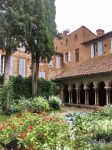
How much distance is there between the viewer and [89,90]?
1158 inches

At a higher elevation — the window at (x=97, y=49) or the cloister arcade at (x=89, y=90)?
the window at (x=97, y=49)

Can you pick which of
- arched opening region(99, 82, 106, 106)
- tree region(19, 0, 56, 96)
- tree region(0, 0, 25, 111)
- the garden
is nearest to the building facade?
arched opening region(99, 82, 106, 106)

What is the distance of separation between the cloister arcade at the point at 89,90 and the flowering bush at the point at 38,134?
1652 centimetres

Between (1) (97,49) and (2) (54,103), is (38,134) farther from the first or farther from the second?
(1) (97,49)

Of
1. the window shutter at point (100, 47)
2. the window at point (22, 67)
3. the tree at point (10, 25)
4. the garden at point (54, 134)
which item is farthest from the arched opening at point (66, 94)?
the garden at point (54, 134)

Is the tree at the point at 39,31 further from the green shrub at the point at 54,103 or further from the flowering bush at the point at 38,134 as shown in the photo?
the flowering bush at the point at 38,134

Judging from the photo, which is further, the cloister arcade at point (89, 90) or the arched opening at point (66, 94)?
the arched opening at point (66, 94)

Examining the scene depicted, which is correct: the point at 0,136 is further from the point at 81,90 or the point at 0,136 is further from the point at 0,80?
the point at 81,90

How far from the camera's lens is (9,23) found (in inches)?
830

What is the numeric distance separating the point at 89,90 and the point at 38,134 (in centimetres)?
2192

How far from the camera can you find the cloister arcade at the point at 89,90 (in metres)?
25.1

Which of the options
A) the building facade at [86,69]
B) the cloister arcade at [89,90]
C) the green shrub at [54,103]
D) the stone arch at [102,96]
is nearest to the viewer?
the green shrub at [54,103]

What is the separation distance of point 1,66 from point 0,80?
758cm

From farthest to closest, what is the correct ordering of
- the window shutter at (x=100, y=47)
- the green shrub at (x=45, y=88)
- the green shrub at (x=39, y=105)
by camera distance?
the window shutter at (x=100, y=47), the green shrub at (x=45, y=88), the green shrub at (x=39, y=105)
